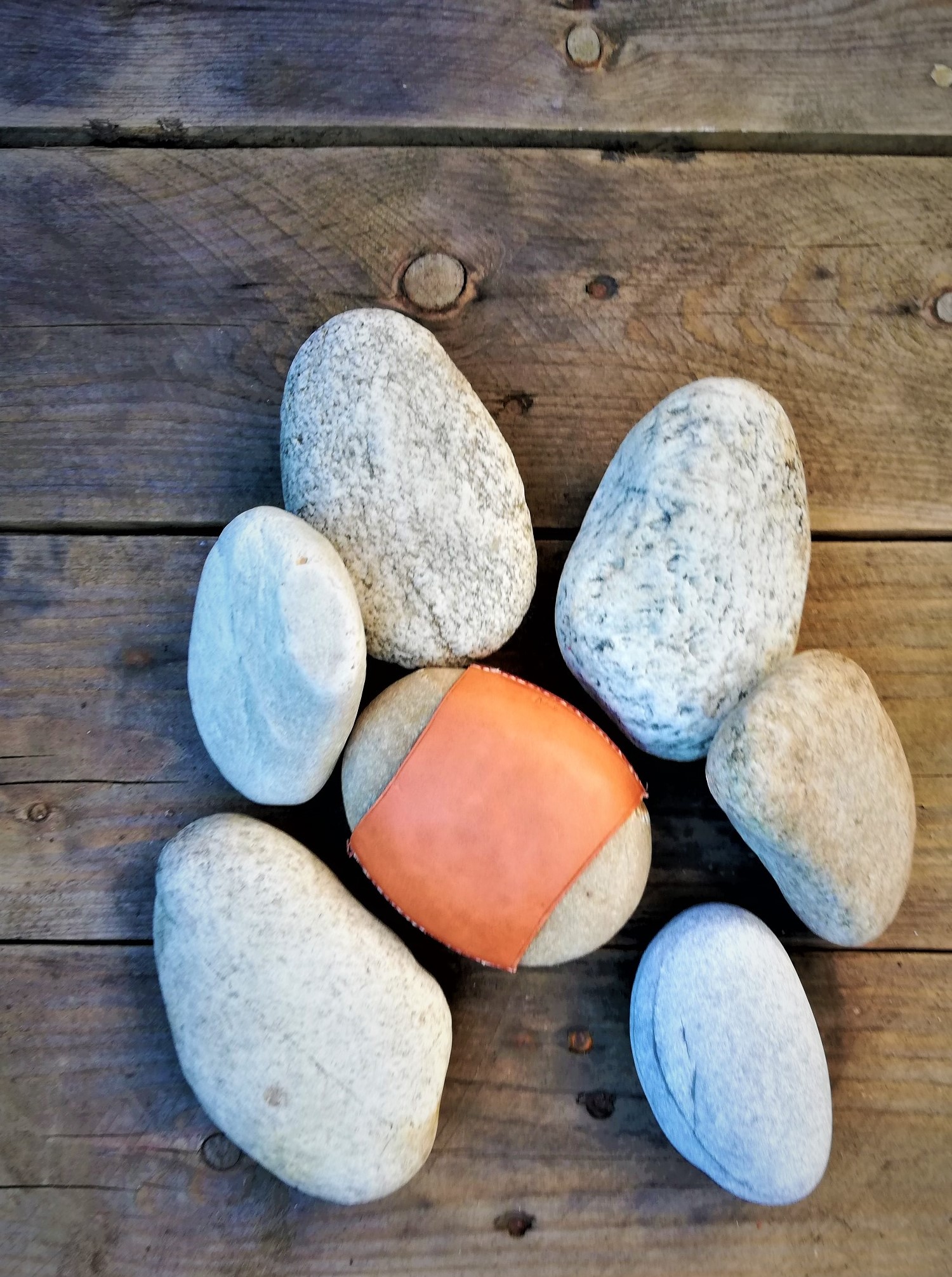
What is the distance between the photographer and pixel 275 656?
77 cm

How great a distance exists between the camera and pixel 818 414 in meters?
0.95

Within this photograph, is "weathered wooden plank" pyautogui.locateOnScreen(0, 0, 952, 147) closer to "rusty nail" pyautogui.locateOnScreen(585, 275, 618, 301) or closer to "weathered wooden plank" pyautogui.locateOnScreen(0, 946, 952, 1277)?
"rusty nail" pyautogui.locateOnScreen(585, 275, 618, 301)

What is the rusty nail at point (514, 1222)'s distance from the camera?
886mm

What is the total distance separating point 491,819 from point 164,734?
39 cm

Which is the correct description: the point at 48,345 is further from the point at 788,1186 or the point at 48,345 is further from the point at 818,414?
the point at 788,1186

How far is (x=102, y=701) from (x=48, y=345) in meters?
0.40

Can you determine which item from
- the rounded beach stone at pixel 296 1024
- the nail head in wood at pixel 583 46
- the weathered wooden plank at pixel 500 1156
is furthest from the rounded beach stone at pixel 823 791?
the nail head in wood at pixel 583 46

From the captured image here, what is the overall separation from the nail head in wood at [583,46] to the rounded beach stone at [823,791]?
2.29 feet

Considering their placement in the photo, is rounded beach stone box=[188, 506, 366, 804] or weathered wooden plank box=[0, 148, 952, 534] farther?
weathered wooden plank box=[0, 148, 952, 534]

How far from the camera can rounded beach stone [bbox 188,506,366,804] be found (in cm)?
75

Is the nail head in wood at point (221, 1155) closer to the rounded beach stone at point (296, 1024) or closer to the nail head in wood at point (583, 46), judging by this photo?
the rounded beach stone at point (296, 1024)

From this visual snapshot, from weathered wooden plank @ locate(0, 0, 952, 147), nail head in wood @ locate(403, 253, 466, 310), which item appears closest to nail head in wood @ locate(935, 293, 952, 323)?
weathered wooden plank @ locate(0, 0, 952, 147)

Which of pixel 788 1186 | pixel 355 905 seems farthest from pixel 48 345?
pixel 788 1186

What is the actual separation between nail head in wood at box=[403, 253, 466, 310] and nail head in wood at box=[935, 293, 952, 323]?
53 cm
